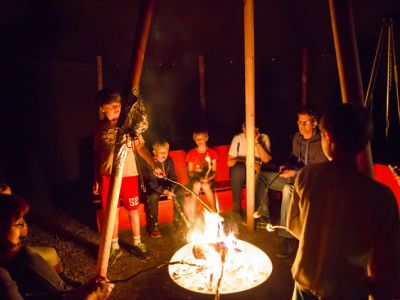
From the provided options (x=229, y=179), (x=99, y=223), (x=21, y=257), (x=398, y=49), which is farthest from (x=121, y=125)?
(x=398, y=49)

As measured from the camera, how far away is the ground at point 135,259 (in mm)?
3826

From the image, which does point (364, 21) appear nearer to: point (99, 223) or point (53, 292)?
point (99, 223)

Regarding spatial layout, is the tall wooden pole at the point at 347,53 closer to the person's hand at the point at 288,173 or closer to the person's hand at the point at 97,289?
the person's hand at the point at 97,289

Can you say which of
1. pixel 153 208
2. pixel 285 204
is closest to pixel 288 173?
pixel 285 204

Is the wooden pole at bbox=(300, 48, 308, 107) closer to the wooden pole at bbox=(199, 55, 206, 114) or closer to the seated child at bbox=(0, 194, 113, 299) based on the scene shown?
the wooden pole at bbox=(199, 55, 206, 114)

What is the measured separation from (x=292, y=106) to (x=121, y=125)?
22.4ft

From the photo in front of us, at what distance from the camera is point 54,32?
5.98m

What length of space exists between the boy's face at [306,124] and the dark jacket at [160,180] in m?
2.21

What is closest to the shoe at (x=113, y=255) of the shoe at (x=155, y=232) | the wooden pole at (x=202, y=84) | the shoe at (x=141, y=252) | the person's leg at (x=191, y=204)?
the shoe at (x=141, y=252)

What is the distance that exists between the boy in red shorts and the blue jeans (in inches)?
81.0

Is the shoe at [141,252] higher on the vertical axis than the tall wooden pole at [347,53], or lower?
lower

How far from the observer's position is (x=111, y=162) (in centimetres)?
412

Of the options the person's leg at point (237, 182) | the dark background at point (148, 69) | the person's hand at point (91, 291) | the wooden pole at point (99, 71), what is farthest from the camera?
the wooden pole at point (99, 71)

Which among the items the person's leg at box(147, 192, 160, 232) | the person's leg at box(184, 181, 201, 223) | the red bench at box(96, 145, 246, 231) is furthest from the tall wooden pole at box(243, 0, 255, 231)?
the person's leg at box(147, 192, 160, 232)
